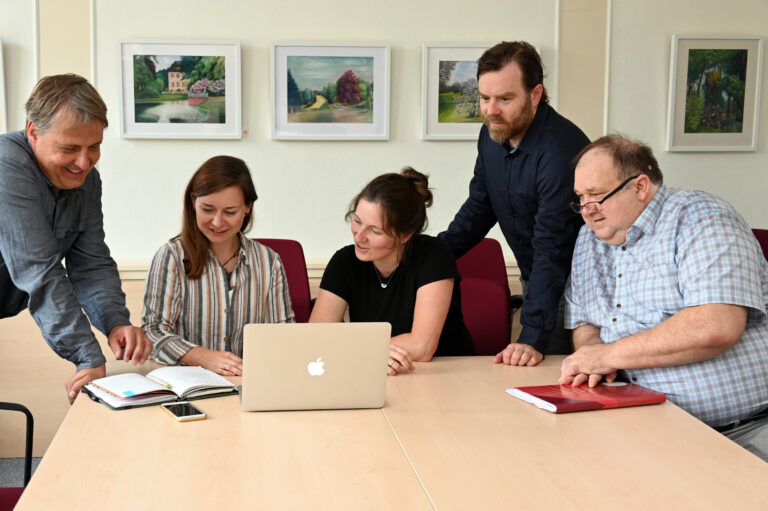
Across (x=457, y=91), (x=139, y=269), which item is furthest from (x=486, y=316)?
(x=139, y=269)

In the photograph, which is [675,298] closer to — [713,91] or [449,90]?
[449,90]

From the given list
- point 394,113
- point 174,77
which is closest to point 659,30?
point 394,113

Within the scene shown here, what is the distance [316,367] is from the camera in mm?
1782

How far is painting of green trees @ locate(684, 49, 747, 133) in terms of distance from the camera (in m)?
→ 3.96

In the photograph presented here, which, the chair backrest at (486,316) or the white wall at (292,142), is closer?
the chair backrest at (486,316)

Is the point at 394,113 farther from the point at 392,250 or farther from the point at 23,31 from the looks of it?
the point at 23,31

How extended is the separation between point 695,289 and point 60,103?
5.77 ft

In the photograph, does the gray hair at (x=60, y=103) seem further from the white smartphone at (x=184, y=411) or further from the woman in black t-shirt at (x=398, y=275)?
the woman in black t-shirt at (x=398, y=275)

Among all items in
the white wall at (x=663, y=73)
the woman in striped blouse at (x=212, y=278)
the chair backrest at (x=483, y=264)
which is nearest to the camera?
the woman in striped blouse at (x=212, y=278)

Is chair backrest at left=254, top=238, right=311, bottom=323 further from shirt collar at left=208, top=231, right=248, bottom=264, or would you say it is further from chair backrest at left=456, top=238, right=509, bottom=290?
chair backrest at left=456, top=238, right=509, bottom=290

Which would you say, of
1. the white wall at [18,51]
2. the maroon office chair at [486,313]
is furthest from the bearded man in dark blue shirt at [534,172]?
the white wall at [18,51]

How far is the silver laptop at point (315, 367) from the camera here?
175 cm

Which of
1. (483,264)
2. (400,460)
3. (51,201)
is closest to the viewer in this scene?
(400,460)

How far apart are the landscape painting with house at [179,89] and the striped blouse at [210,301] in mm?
1380
